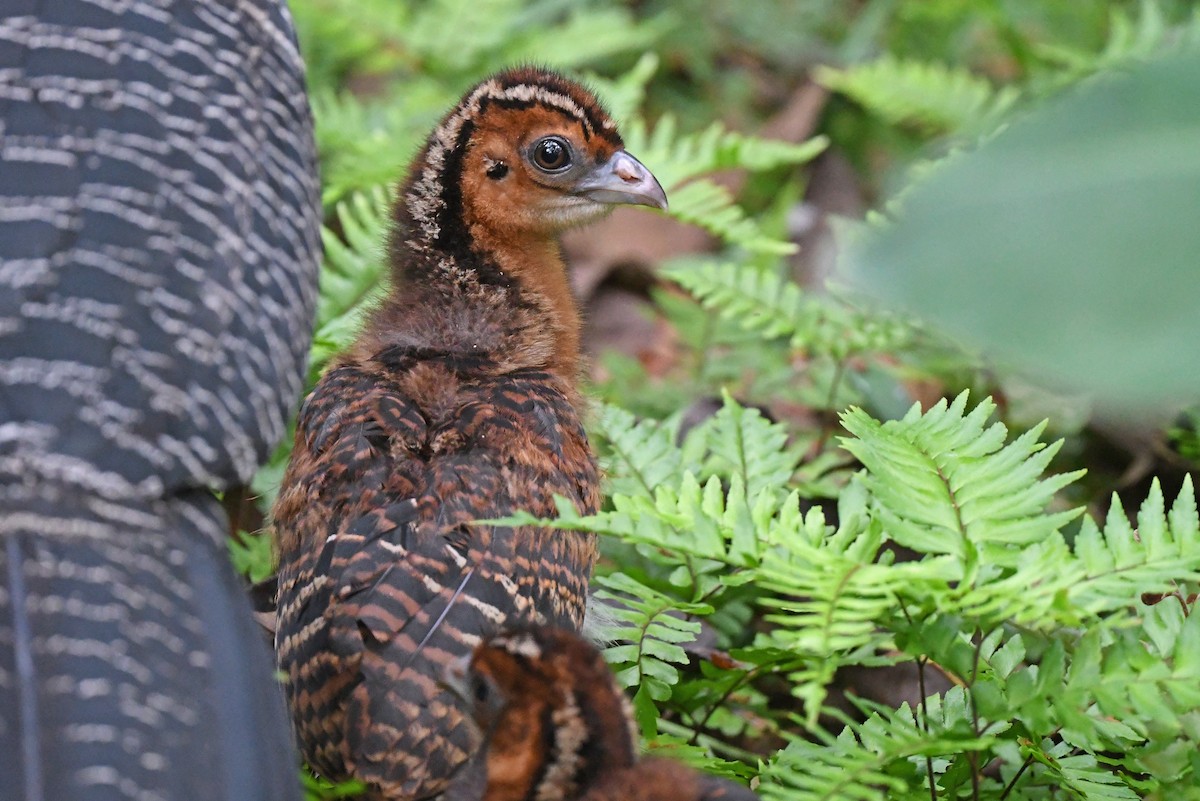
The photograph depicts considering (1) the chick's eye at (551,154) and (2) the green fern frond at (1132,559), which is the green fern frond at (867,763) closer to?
(2) the green fern frond at (1132,559)

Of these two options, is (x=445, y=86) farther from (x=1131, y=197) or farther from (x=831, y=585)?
(x=1131, y=197)

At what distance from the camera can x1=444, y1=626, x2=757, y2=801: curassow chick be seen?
7.50ft

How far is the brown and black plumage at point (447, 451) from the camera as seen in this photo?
8.29 ft

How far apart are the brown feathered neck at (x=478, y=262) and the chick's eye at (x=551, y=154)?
0.22 feet

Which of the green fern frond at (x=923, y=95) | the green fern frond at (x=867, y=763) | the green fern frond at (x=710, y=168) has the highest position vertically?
the green fern frond at (x=923, y=95)

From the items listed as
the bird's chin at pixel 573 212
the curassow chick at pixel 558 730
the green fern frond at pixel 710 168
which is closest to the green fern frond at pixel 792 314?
the green fern frond at pixel 710 168

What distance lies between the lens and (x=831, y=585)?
7.53 ft

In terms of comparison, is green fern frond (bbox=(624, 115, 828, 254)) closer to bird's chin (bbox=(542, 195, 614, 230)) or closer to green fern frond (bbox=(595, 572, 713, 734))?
bird's chin (bbox=(542, 195, 614, 230))

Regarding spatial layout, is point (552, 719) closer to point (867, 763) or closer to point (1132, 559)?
point (867, 763)

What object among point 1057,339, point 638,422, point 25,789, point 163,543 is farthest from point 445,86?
point 1057,339

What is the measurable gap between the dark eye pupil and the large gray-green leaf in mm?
1853

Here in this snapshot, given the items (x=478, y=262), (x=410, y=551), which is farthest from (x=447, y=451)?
(x=478, y=262)

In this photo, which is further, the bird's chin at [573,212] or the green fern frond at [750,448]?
the bird's chin at [573,212]

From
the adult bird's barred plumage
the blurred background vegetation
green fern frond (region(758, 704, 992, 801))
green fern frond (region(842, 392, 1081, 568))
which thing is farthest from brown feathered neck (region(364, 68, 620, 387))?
green fern frond (region(758, 704, 992, 801))
